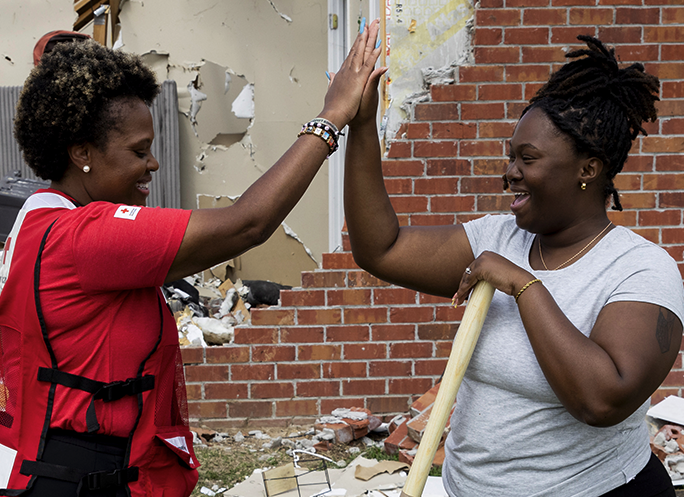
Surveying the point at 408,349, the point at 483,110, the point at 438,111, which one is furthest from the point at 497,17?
the point at 408,349

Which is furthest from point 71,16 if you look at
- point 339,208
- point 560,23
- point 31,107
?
point 31,107

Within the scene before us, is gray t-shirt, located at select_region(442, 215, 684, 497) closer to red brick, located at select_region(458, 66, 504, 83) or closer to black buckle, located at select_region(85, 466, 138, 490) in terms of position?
black buckle, located at select_region(85, 466, 138, 490)

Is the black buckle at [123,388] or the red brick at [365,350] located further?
the red brick at [365,350]

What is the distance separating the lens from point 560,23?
3893 mm

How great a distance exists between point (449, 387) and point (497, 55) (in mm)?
2848

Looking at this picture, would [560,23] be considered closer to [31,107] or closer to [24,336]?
[31,107]

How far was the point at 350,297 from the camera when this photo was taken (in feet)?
13.6

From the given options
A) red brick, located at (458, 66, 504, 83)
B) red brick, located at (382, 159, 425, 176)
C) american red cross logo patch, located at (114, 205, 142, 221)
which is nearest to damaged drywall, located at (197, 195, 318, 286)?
red brick, located at (382, 159, 425, 176)

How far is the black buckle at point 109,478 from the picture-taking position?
5.16 feet

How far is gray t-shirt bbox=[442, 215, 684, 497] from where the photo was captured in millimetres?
1610

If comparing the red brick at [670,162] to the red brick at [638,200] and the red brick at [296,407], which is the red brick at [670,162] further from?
the red brick at [296,407]

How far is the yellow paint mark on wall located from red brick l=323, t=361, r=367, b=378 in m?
2.02

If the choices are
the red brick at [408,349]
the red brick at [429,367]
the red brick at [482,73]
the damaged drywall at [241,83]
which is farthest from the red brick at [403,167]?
the damaged drywall at [241,83]

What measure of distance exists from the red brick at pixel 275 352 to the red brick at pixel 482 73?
214cm
